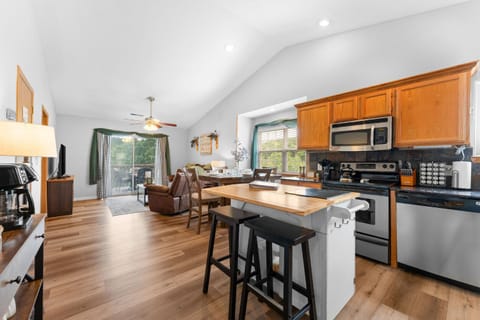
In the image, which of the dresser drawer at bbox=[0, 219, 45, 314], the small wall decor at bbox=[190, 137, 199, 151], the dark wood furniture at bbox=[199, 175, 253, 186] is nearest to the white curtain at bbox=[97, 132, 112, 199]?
the small wall decor at bbox=[190, 137, 199, 151]

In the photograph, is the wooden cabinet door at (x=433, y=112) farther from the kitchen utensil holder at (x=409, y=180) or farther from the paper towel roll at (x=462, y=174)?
the kitchen utensil holder at (x=409, y=180)

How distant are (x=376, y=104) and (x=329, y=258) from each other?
2.22 metres

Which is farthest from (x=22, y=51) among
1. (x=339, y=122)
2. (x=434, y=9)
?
(x=434, y=9)

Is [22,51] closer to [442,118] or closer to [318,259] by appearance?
[318,259]

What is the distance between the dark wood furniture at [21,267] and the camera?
79cm

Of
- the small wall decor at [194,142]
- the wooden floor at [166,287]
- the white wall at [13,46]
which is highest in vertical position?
the white wall at [13,46]

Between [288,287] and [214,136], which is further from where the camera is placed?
[214,136]

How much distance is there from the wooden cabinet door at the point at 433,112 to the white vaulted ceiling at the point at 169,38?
1.07 metres

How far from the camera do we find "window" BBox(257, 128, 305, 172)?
4.68m

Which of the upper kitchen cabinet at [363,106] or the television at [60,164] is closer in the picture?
the upper kitchen cabinet at [363,106]

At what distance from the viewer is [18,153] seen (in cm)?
120

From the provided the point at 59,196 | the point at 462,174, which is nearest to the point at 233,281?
the point at 462,174

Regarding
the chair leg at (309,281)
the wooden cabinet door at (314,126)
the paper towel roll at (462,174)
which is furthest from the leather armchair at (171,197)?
the paper towel roll at (462,174)

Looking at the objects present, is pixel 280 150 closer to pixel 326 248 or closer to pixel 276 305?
pixel 326 248
